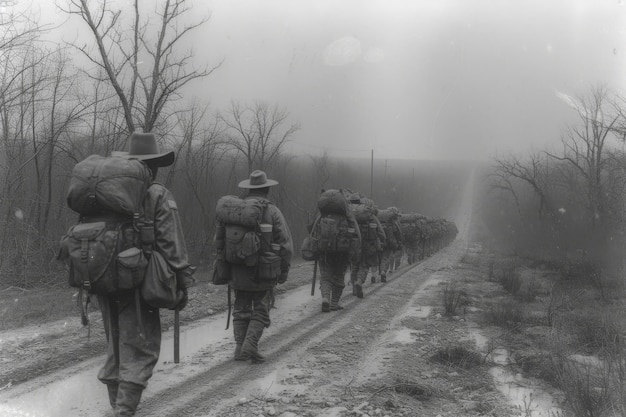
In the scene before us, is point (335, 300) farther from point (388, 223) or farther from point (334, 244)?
point (388, 223)

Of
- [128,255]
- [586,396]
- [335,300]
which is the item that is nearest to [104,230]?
[128,255]

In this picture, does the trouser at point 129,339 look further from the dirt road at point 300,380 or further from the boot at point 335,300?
the boot at point 335,300

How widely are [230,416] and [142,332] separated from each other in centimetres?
100

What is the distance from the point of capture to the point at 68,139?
15.5 metres

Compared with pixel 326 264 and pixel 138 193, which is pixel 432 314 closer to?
pixel 326 264

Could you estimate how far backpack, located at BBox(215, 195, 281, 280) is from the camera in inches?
209

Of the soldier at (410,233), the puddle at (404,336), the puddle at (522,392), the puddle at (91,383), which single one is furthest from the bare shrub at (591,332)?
the soldier at (410,233)

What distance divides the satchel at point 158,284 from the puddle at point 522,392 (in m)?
2.75

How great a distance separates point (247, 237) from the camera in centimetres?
531

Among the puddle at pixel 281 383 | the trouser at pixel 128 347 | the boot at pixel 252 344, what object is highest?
the trouser at pixel 128 347

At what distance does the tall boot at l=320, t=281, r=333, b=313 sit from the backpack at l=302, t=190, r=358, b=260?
20.7 inches

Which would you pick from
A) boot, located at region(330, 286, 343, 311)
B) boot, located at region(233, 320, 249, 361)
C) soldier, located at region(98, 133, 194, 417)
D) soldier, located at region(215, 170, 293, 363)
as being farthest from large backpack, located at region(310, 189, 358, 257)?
soldier, located at region(98, 133, 194, 417)

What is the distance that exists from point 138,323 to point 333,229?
5592 mm

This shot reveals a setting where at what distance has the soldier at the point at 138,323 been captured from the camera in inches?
132
